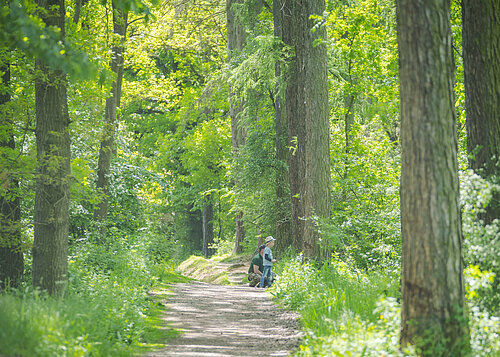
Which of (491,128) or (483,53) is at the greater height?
(483,53)

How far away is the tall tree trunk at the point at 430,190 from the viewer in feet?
19.3

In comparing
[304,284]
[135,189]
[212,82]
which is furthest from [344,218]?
[212,82]

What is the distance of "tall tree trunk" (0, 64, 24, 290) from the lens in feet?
34.3

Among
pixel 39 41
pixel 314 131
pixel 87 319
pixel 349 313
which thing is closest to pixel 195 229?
pixel 314 131

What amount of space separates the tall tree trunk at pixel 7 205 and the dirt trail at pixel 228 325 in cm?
318

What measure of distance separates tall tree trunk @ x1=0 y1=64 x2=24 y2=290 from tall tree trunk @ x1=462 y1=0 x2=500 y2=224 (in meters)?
7.24

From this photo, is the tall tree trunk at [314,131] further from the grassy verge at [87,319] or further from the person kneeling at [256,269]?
the person kneeling at [256,269]

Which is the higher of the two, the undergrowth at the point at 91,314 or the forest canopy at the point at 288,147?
the forest canopy at the point at 288,147

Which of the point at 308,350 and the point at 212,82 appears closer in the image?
the point at 308,350

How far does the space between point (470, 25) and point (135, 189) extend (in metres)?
14.3

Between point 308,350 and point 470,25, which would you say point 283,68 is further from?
point 308,350

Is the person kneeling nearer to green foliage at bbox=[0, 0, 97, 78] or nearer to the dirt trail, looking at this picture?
the dirt trail

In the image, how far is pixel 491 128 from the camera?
7754 mm

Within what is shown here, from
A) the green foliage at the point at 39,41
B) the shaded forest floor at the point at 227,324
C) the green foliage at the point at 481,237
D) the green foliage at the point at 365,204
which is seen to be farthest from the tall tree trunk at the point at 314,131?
the green foliage at the point at 39,41
